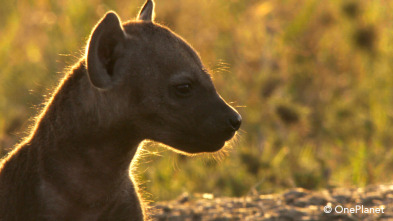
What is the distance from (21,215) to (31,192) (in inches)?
5.5

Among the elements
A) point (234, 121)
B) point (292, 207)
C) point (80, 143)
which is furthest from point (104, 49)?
point (292, 207)

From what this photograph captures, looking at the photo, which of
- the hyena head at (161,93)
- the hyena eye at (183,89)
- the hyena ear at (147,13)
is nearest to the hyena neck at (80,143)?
the hyena head at (161,93)

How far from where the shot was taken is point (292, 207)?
5.86 m

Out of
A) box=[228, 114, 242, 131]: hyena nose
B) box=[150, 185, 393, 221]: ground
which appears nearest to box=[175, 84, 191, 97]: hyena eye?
box=[228, 114, 242, 131]: hyena nose

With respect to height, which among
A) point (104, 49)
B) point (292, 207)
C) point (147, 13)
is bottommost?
point (104, 49)

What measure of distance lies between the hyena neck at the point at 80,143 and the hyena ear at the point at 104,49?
166 millimetres

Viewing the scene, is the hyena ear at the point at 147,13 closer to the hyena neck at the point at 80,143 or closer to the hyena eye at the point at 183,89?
the hyena neck at the point at 80,143

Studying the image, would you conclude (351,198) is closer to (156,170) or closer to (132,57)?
(156,170)

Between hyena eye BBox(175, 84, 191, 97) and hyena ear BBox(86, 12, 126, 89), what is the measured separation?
1.21ft

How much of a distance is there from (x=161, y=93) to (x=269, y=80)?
4.45 metres

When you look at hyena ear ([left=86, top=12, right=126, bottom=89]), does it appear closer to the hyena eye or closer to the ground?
the hyena eye

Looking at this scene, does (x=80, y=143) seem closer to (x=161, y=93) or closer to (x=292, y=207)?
(x=161, y=93)

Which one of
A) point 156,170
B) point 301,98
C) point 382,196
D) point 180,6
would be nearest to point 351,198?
point 382,196

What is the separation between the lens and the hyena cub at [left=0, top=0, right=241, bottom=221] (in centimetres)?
400
